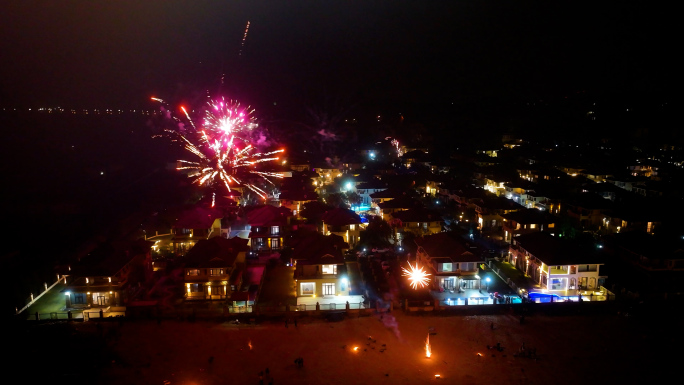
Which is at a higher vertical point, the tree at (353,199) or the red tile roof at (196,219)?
the tree at (353,199)

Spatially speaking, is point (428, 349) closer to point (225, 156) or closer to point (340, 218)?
point (340, 218)

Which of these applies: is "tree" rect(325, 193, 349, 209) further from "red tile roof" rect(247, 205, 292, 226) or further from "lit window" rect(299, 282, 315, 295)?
"lit window" rect(299, 282, 315, 295)

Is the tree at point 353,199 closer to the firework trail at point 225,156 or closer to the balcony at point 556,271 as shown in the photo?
the firework trail at point 225,156

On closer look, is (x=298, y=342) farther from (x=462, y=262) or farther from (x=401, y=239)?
(x=401, y=239)

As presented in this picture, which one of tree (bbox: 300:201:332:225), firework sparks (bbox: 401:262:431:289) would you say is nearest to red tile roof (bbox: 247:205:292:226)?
tree (bbox: 300:201:332:225)

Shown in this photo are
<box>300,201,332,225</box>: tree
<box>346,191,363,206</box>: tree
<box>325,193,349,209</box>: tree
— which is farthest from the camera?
<box>346,191,363,206</box>: tree

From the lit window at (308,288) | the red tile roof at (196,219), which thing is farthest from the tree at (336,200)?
the lit window at (308,288)
